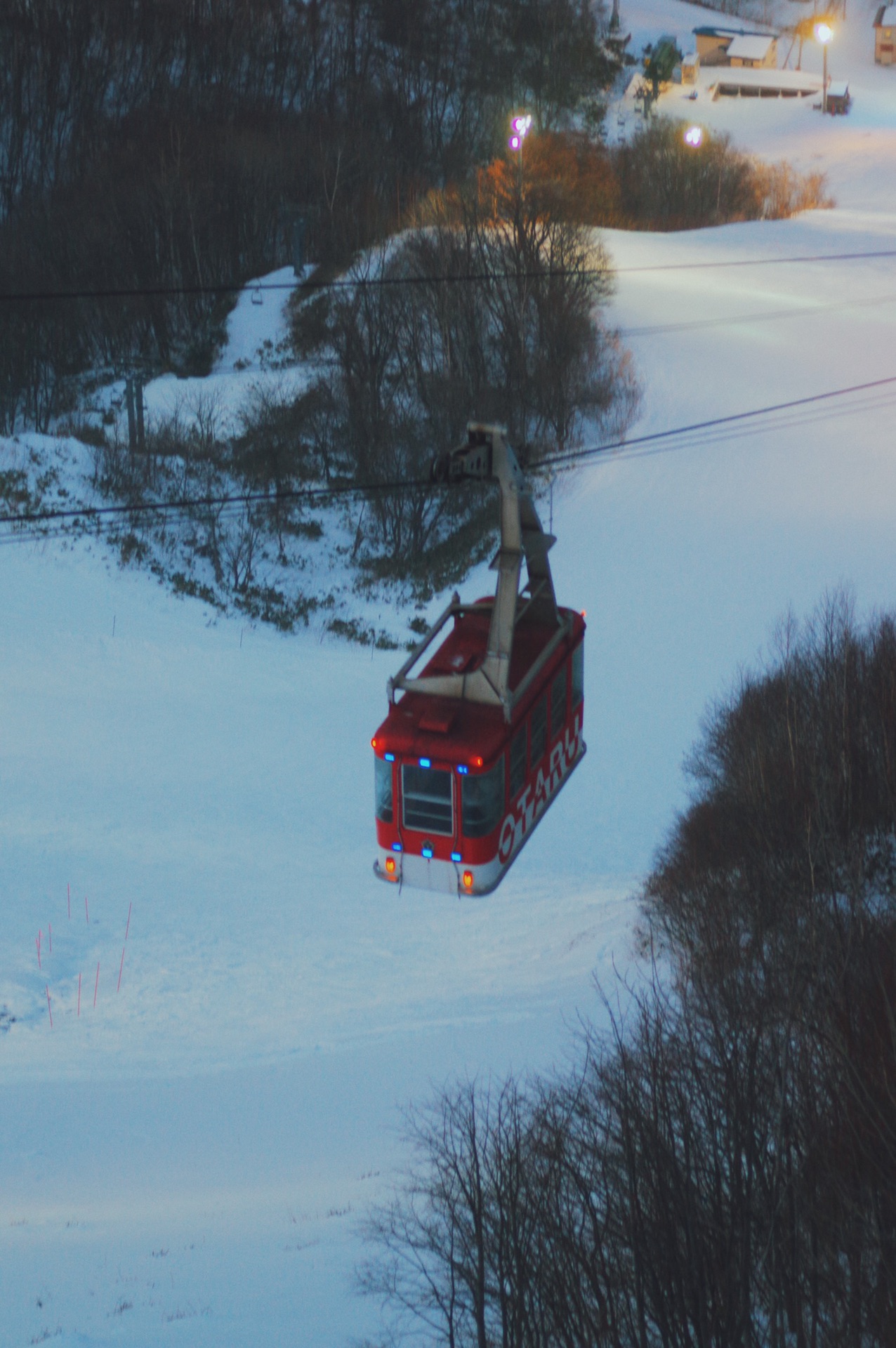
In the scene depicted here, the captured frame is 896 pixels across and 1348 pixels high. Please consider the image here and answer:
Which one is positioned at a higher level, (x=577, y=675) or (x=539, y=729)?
(x=577, y=675)

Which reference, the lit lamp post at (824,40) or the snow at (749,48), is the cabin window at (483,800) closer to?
the lit lamp post at (824,40)

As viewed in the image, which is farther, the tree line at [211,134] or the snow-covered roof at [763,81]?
the snow-covered roof at [763,81]

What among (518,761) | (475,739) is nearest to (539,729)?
(518,761)

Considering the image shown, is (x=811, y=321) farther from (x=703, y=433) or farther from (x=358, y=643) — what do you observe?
(x=358, y=643)

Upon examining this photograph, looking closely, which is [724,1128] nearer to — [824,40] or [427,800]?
[427,800]

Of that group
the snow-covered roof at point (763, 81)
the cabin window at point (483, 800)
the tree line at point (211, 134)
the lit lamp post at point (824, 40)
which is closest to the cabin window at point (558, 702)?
the cabin window at point (483, 800)

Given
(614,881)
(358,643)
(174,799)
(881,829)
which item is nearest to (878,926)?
(881,829)

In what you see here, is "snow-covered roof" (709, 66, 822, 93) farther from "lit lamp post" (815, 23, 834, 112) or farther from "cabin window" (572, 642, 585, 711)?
"cabin window" (572, 642, 585, 711)
